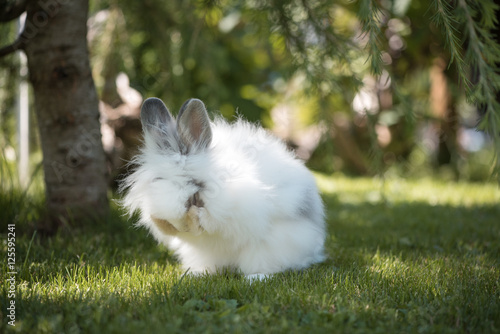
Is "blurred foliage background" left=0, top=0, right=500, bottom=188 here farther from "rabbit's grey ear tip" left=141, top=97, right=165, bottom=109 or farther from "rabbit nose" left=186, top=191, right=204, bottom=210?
"rabbit nose" left=186, top=191, right=204, bottom=210

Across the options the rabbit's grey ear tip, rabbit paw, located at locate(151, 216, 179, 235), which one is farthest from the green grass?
the rabbit's grey ear tip

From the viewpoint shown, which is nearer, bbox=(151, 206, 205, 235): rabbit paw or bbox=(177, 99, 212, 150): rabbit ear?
bbox=(151, 206, 205, 235): rabbit paw

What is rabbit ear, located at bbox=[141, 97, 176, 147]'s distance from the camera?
2148mm

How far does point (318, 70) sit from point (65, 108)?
1.78 m

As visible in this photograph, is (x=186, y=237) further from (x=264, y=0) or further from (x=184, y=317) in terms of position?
(x=264, y=0)

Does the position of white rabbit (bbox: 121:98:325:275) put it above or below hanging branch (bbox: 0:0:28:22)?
below

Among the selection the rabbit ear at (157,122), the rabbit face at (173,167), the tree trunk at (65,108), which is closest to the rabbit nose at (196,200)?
the rabbit face at (173,167)

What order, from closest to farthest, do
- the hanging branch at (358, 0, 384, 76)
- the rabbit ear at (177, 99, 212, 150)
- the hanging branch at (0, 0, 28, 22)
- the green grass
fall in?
1. the green grass
2. the hanging branch at (358, 0, 384, 76)
3. the rabbit ear at (177, 99, 212, 150)
4. the hanging branch at (0, 0, 28, 22)

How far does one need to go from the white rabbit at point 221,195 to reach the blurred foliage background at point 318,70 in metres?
0.63

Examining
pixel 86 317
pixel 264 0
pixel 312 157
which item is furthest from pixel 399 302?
pixel 312 157

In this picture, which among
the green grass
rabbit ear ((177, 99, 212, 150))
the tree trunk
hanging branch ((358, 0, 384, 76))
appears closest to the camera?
the green grass

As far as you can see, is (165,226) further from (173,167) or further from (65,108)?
(65,108)

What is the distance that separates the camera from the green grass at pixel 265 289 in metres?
1.67

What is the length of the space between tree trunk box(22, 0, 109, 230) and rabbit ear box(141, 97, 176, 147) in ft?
3.70
